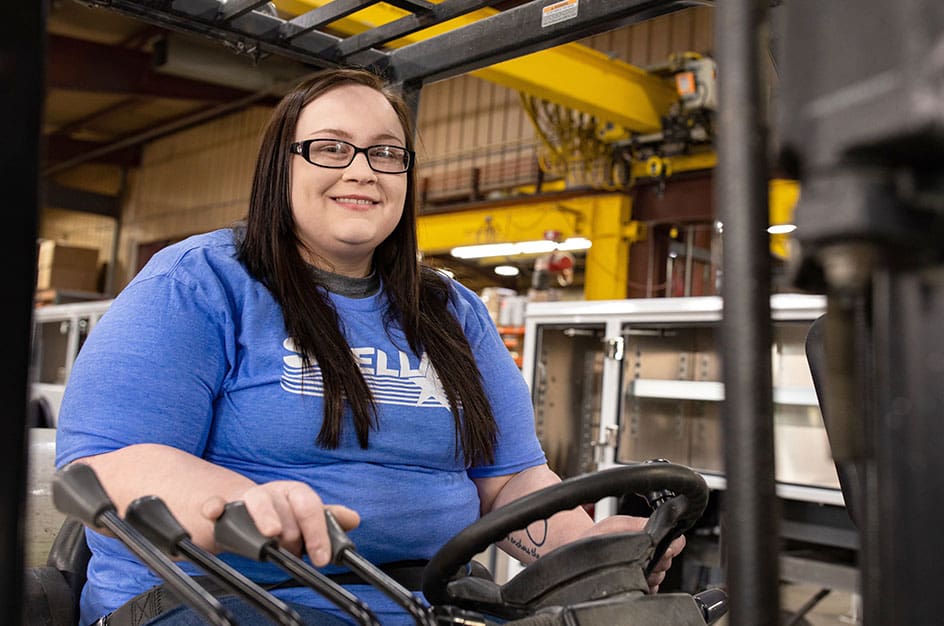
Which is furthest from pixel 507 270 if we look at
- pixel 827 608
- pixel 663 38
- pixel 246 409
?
pixel 246 409

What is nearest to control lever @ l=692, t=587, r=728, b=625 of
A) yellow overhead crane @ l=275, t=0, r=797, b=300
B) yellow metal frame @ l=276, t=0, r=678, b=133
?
yellow overhead crane @ l=275, t=0, r=797, b=300

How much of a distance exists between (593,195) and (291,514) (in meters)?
8.30

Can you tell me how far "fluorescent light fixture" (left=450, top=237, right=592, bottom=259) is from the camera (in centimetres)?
898

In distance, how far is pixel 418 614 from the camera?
96 centimetres

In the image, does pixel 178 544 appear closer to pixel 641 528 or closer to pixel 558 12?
pixel 641 528

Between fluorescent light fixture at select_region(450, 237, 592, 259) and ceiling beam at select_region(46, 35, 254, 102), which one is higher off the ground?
ceiling beam at select_region(46, 35, 254, 102)

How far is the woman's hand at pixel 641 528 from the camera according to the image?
1288 millimetres

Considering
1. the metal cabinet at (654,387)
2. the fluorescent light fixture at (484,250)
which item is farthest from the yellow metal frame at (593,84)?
the metal cabinet at (654,387)

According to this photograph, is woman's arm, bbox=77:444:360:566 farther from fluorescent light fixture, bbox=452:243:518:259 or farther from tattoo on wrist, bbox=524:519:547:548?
fluorescent light fixture, bbox=452:243:518:259

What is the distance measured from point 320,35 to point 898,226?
5.43 feet

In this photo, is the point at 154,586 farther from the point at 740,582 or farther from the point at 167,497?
the point at 740,582

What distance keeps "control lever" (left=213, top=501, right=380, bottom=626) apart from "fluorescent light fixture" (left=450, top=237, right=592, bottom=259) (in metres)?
8.04

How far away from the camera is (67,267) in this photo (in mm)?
13133

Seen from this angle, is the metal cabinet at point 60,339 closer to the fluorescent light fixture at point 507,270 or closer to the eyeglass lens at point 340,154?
the fluorescent light fixture at point 507,270
